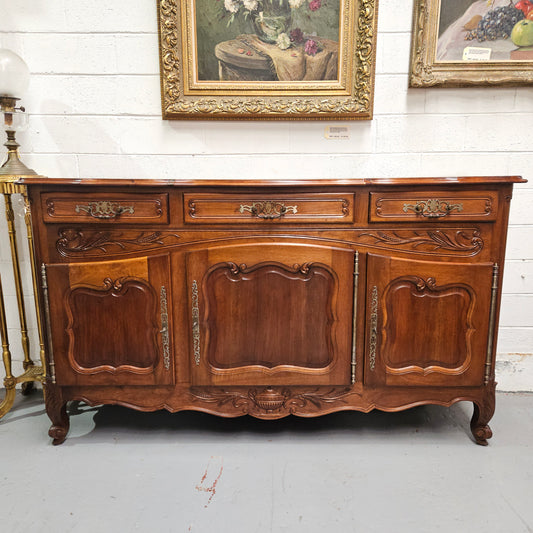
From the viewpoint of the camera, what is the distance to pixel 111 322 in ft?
4.94

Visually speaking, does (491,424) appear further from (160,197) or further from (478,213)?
(160,197)

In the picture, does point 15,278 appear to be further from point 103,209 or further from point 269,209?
point 269,209

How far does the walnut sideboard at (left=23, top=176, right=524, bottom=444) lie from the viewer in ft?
4.67

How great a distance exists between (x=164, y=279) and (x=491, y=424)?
1.63 metres

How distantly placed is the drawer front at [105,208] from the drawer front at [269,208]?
4.6 inches

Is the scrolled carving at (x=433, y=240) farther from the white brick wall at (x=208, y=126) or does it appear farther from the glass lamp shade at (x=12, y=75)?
the glass lamp shade at (x=12, y=75)

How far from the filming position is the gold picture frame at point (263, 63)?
1.81 m

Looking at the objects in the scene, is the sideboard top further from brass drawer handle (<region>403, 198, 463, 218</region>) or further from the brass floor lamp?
the brass floor lamp

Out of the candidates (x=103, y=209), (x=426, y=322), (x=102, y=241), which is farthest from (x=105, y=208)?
(x=426, y=322)

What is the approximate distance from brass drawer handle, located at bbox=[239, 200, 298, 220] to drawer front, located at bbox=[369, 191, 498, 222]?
310 millimetres

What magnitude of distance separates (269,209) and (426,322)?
75 cm

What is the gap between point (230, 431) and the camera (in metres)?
1.70

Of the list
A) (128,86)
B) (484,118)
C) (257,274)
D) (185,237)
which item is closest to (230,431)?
(257,274)

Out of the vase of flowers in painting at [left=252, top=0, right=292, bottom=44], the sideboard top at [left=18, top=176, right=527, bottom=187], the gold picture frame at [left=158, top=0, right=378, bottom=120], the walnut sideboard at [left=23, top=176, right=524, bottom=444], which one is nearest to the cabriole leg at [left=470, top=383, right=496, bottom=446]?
the walnut sideboard at [left=23, top=176, right=524, bottom=444]
